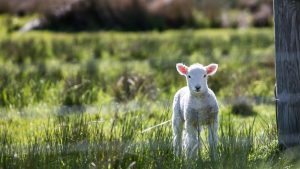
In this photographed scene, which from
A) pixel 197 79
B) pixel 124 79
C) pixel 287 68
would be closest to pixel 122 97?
pixel 124 79

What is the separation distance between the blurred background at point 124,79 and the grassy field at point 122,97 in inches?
0.6

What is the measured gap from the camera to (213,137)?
21.9ft

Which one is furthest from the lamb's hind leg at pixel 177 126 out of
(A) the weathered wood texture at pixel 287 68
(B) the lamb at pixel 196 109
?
(A) the weathered wood texture at pixel 287 68

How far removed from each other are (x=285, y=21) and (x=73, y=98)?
4.13 m

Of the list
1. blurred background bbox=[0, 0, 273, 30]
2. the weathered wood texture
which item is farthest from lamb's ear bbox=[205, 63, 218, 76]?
blurred background bbox=[0, 0, 273, 30]

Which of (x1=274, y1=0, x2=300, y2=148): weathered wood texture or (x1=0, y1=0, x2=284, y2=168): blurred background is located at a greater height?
(x1=274, y1=0, x2=300, y2=148): weathered wood texture

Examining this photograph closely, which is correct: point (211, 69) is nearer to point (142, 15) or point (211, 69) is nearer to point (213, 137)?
point (213, 137)

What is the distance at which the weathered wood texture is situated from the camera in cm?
705

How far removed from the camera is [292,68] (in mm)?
7043

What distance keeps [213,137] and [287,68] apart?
0.91 m

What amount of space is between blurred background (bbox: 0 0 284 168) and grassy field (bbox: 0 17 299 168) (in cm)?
1

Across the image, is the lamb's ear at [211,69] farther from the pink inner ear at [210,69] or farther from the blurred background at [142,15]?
the blurred background at [142,15]

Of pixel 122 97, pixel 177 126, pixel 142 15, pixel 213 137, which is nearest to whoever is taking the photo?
pixel 213 137

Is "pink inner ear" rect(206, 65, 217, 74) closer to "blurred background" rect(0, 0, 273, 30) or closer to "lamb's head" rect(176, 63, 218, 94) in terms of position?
"lamb's head" rect(176, 63, 218, 94)
